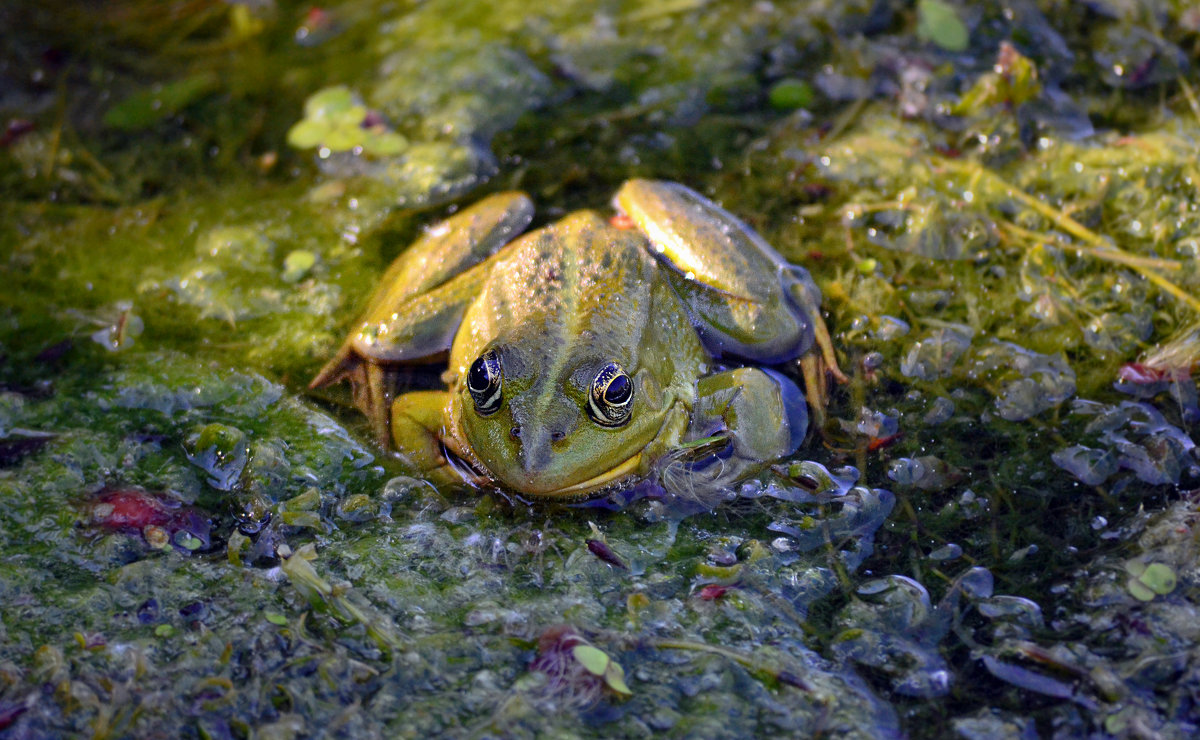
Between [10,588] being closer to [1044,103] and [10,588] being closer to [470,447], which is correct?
[470,447]

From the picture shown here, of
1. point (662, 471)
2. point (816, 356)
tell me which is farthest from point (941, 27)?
point (662, 471)

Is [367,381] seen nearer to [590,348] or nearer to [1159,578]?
[590,348]

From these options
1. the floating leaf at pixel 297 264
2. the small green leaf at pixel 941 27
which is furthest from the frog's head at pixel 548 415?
the small green leaf at pixel 941 27

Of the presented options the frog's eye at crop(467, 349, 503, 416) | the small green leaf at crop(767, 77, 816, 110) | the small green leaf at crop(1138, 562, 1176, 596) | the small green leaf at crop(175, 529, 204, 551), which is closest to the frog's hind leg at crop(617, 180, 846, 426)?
the frog's eye at crop(467, 349, 503, 416)

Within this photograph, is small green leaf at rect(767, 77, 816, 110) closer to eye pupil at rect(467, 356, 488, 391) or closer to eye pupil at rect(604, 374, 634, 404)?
eye pupil at rect(604, 374, 634, 404)

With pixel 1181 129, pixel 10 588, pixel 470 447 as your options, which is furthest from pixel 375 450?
pixel 1181 129

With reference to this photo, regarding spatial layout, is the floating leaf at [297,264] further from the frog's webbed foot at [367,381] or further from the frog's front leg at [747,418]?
the frog's front leg at [747,418]
